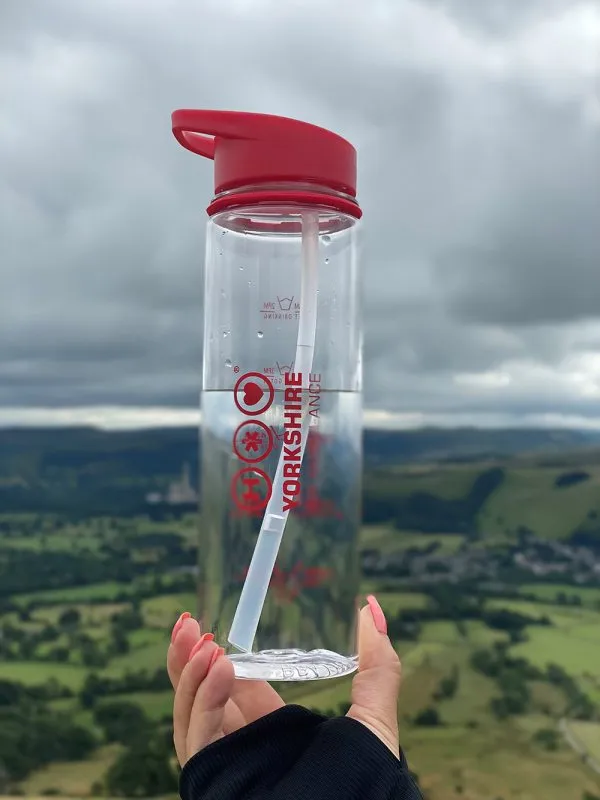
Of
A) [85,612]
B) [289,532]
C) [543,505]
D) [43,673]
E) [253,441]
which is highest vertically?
[253,441]

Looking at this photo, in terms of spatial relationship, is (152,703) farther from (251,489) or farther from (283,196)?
(283,196)

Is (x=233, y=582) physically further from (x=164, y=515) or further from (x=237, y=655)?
(x=164, y=515)

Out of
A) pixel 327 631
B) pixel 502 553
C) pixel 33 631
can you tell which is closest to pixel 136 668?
pixel 33 631

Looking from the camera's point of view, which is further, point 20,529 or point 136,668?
point 136,668

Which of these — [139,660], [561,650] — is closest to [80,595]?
[139,660]

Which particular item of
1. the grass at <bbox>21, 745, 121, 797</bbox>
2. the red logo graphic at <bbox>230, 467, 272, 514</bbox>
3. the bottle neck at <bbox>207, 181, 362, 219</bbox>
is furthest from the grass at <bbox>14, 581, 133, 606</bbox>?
the bottle neck at <bbox>207, 181, 362, 219</bbox>

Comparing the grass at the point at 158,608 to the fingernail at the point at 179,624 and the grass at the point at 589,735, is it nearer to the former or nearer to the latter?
the fingernail at the point at 179,624

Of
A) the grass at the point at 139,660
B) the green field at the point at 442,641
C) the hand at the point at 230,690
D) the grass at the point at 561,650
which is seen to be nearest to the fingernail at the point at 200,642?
the hand at the point at 230,690

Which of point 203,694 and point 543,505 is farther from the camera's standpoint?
point 543,505
